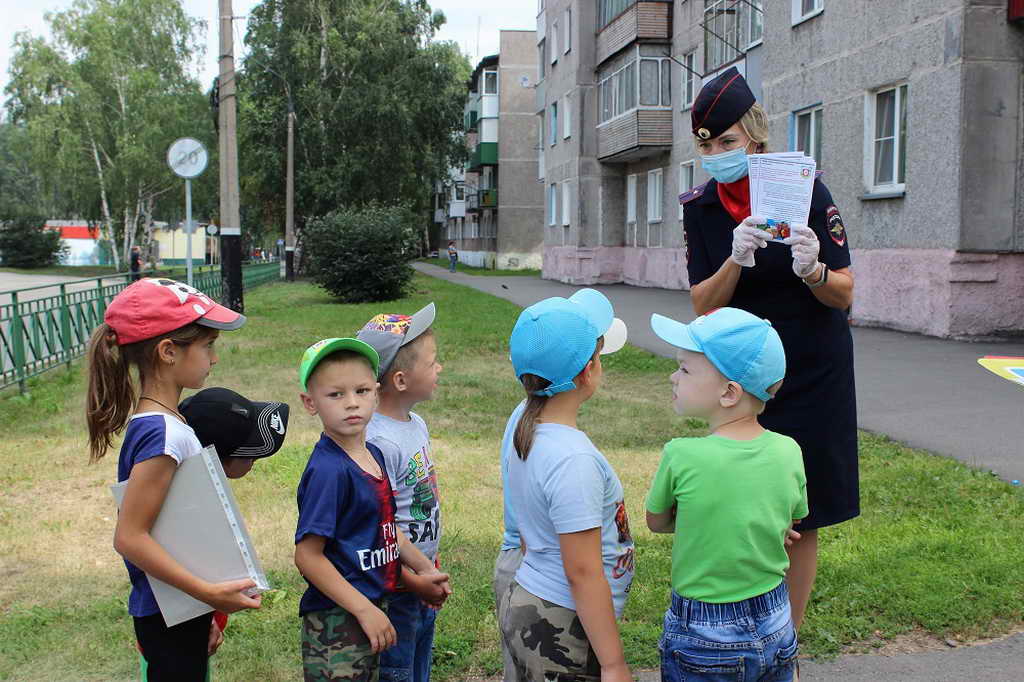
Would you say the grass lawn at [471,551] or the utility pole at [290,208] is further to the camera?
the utility pole at [290,208]

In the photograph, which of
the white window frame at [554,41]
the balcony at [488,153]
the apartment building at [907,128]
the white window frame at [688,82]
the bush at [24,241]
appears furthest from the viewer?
the bush at [24,241]

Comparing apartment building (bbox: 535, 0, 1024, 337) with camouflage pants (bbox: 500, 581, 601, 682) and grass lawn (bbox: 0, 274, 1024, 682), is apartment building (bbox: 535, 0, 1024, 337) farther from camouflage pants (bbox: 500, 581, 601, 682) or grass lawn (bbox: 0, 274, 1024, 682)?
camouflage pants (bbox: 500, 581, 601, 682)

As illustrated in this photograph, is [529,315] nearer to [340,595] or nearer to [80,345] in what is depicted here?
[340,595]

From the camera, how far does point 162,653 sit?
2516mm

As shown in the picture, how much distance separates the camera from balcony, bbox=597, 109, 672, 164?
91.7 feet

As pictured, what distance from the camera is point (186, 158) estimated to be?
15.9m

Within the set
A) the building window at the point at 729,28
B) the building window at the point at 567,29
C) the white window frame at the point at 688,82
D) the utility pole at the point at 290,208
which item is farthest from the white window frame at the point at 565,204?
the utility pole at the point at 290,208

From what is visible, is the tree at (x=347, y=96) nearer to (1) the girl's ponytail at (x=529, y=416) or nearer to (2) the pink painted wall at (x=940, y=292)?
(2) the pink painted wall at (x=940, y=292)

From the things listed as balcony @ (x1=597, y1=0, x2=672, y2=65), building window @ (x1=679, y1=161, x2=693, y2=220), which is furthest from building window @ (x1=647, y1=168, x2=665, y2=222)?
balcony @ (x1=597, y1=0, x2=672, y2=65)

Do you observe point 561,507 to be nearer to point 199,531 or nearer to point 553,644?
point 553,644

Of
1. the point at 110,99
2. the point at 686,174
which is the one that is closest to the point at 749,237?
the point at 686,174

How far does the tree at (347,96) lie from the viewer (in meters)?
39.1

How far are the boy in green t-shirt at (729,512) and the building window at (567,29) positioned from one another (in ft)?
109

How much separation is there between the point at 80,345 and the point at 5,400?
327 centimetres
